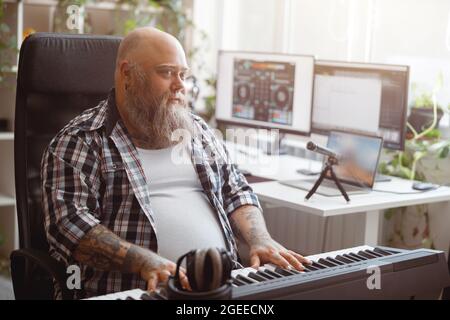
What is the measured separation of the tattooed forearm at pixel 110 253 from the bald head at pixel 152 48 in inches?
19.5

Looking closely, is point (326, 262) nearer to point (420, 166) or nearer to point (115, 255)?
point (115, 255)

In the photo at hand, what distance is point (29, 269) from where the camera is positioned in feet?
6.31

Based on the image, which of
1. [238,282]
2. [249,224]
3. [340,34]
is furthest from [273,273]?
[340,34]

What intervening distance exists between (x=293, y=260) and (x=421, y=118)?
157 centimetres

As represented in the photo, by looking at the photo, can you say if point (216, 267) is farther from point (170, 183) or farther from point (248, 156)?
point (248, 156)

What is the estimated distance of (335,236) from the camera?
3.33 m

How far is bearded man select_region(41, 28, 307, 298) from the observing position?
1.81m

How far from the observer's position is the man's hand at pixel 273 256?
1.73 m

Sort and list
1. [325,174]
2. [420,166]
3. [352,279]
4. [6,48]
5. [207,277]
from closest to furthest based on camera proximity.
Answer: [207,277], [352,279], [325,174], [420,166], [6,48]

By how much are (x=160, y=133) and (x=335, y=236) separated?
1.51 metres

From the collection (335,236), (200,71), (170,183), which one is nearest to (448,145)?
(335,236)

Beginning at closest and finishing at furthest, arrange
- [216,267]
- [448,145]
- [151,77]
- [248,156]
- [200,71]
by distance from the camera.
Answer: [216,267] → [151,77] → [448,145] → [248,156] → [200,71]
